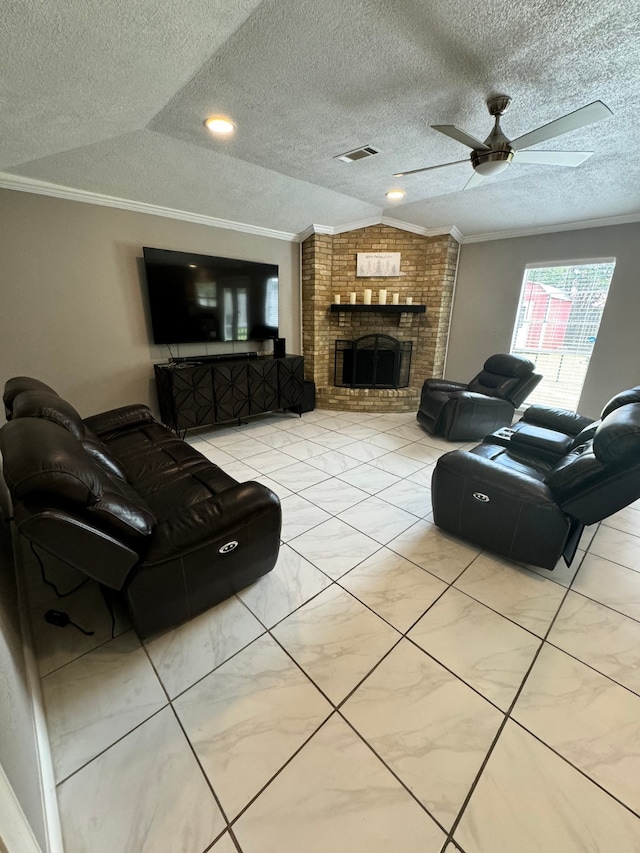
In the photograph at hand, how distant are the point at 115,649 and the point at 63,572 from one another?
68 cm

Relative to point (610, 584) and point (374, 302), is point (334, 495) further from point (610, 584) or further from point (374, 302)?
point (374, 302)

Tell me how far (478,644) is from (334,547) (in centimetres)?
87

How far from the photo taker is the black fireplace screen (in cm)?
504

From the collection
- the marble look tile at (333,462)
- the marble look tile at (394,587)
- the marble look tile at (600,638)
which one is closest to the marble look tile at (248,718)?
the marble look tile at (394,587)

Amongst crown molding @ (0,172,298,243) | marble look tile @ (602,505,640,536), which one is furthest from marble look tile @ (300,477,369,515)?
crown molding @ (0,172,298,243)

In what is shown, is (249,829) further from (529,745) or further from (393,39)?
(393,39)

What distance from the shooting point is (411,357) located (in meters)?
5.21

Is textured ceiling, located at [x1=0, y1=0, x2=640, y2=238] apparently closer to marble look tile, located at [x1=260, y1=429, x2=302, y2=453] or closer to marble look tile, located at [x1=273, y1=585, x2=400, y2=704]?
marble look tile, located at [x1=260, y1=429, x2=302, y2=453]

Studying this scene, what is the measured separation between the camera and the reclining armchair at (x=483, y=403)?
3.56m

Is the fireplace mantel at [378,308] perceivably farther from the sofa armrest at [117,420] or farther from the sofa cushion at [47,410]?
the sofa cushion at [47,410]

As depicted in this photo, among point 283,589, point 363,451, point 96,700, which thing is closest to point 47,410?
point 96,700

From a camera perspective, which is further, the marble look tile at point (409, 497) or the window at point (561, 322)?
the window at point (561, 322)

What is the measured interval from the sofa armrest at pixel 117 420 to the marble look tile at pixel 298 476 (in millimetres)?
1223

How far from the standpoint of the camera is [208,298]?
377cm
